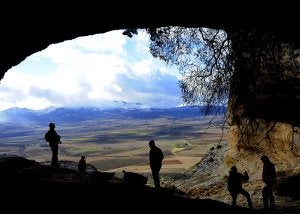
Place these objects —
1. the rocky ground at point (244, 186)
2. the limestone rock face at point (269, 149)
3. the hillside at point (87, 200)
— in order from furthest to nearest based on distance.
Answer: the limestone rock face at point (269, 149), the rocky ground at point (244, 186), the hillside at point (87, 200)

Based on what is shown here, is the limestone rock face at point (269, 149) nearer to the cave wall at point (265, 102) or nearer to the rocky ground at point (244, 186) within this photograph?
the cave wall at point (265, 102)

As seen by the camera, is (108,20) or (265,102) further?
(265,102)

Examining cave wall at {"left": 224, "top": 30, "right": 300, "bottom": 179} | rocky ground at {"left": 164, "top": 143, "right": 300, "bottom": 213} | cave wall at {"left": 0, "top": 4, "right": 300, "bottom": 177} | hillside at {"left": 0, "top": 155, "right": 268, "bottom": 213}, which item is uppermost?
cave wall at {"left": 0, "top": 4, "right": 300, "bottom": 177}

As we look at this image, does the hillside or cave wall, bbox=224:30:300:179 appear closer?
the hillside

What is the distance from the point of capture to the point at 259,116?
28000 millimetres

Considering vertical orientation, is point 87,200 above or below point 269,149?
below

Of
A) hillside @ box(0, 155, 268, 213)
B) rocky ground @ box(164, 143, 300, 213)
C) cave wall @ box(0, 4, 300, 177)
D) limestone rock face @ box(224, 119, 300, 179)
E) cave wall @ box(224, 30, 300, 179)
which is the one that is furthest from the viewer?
limestone rock face @ box(224, 119, 300, 179)

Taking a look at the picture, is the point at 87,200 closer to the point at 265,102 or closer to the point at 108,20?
the point at 108,20

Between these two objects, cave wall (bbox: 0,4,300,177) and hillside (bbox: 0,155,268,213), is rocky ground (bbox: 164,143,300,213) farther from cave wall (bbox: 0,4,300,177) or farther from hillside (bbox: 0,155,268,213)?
cave wall (bbox: 0,4,300,177)

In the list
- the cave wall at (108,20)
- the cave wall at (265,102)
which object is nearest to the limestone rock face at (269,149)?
the cave wall at (265,102)

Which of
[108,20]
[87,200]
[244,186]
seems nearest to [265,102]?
[244,186]

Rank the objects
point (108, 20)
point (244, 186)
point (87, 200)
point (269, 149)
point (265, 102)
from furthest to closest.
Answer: point (269, 149) → point (244, 186) → point (265, 102) → point (108, 20) → point (87, 200)

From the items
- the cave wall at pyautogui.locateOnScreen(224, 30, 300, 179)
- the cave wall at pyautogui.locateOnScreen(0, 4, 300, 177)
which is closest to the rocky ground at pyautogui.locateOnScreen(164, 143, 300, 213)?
the cave wall at pyautogui.locateOnScreen(224, 30, 300, 179)

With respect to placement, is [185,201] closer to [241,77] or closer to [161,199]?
[161,199]
